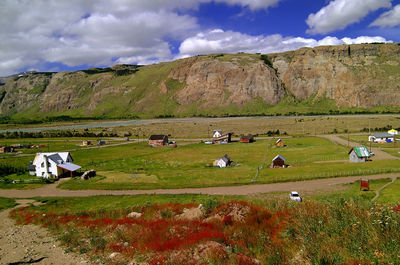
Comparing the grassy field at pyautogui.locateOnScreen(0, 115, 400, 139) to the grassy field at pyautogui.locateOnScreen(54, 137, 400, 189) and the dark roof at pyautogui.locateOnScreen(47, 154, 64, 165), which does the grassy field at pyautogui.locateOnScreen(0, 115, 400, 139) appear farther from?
the dark roof at pyautogui.locateOnScreen(47, 154, 64, 165)

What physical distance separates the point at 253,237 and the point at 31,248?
1388 cm

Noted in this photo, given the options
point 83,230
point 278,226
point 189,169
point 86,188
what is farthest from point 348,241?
point 189,169

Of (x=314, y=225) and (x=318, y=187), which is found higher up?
(x=314, y=225)

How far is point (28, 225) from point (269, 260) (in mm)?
23365

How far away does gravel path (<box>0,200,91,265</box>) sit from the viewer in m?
14.3

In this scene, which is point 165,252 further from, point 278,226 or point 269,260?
point 278,226

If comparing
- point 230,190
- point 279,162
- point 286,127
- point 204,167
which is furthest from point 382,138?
point 230,190

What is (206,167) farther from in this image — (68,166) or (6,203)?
(6,203)

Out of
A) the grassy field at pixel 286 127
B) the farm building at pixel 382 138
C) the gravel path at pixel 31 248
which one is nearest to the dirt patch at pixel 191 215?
the gravel path at pixel 31 248

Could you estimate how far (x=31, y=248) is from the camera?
16641 mm

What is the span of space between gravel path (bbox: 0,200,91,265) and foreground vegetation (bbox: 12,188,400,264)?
0.74 metres

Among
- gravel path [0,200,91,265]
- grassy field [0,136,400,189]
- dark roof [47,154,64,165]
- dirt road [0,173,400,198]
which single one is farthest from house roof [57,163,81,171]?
gravel path [0,200,91,265]

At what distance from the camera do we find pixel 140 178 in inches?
1838

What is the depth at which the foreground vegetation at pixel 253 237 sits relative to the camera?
28.5 feet
